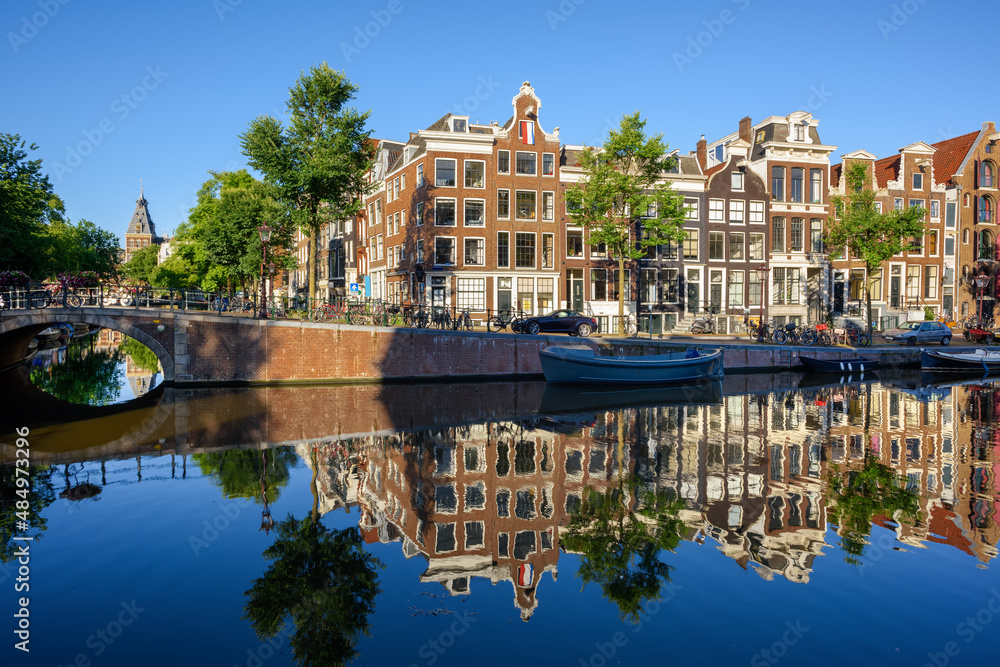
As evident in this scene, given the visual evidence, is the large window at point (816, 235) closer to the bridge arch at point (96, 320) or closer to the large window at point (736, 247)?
the large window at point (736, 247)

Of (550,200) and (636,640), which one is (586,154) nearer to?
(550,200)

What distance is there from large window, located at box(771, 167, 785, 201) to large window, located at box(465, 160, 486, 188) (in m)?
21.9

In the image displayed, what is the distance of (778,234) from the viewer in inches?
1850

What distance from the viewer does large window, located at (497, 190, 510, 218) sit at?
41.2 m

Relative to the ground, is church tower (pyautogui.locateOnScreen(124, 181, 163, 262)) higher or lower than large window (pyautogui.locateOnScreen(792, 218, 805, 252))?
higher

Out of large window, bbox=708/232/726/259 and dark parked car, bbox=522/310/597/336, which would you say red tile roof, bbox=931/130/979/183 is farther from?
dark parked car, bbox=522/310/597/336

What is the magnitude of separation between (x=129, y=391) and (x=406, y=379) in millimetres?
11902

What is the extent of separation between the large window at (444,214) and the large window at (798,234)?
25.3 meters

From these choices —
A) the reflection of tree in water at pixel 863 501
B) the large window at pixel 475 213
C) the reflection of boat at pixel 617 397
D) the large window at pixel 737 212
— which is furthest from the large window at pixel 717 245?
the reflection of tree in water at pixel 863 501

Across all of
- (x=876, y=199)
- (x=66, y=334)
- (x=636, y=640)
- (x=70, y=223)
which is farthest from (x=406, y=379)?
(x=70, y=223)

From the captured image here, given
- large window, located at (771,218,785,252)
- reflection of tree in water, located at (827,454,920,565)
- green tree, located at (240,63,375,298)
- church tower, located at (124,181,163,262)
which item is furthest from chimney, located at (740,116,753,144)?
church tower, located at (124,181,163,262)

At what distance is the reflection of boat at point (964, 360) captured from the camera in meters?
36.6

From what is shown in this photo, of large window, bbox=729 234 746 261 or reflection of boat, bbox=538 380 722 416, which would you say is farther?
large window, bbox=729 234 746 261

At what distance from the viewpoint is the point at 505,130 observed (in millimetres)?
41031
